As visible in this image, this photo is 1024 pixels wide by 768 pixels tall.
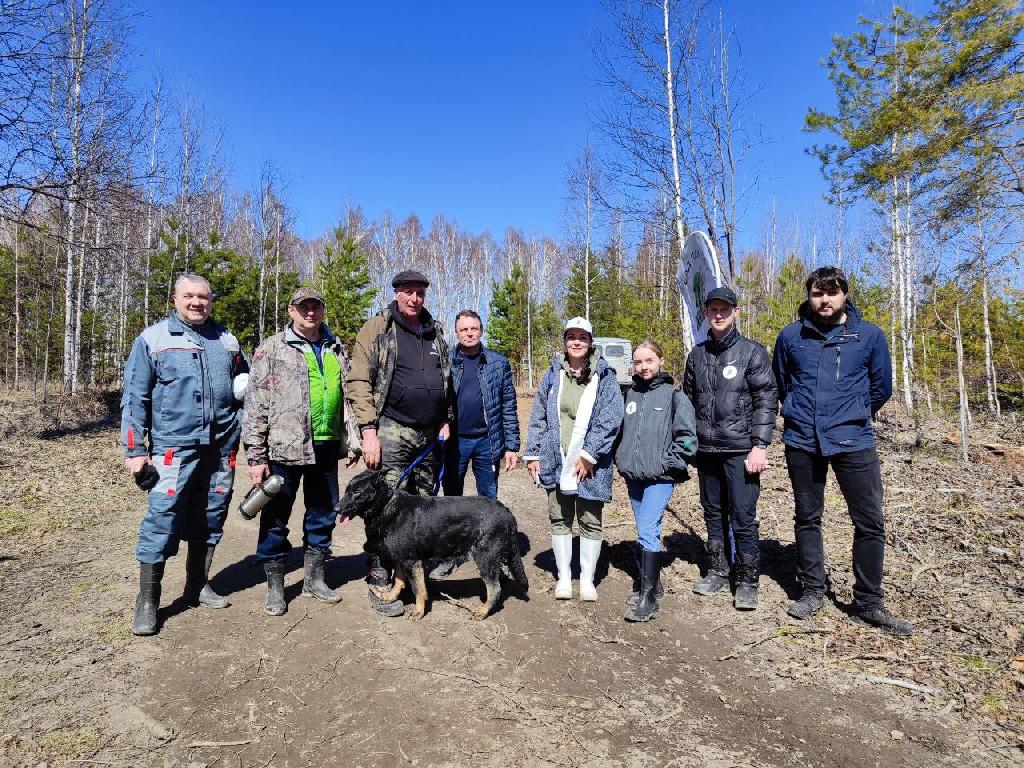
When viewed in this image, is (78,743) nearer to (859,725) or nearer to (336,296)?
(859,725)

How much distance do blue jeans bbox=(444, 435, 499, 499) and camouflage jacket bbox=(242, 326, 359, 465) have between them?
1.23 metres

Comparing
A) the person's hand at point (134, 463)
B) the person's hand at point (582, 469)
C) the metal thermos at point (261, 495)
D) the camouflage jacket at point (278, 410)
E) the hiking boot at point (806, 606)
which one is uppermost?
the camouflage jacket at point (278, 410)

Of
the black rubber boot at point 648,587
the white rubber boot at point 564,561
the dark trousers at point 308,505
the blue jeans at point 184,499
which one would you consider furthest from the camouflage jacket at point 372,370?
the black rubber boot at point 648,587

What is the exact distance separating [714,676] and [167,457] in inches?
141

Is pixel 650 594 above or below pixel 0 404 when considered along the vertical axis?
below

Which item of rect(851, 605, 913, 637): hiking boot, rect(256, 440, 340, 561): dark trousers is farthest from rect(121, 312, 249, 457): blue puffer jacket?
rect(851, 605, 913, 637): hiking boot

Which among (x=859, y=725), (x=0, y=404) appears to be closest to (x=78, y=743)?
(x=859, y=725)

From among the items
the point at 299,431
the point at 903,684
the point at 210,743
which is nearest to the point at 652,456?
the point at 903,684

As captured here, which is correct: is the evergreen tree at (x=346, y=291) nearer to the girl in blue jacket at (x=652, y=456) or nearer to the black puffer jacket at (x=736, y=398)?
the girl in blue jacket at (x=652, y=456)

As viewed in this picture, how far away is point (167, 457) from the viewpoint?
3533 millimetres

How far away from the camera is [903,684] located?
2912mm

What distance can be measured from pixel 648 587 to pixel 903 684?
4.90ft

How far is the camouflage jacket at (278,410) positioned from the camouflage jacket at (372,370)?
0.33 m

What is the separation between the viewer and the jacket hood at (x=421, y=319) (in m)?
4.01
